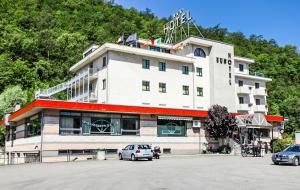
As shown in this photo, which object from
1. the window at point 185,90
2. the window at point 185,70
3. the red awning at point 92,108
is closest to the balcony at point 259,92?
the window at point 185,70

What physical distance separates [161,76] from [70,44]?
126 feet

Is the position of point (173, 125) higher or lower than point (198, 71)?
lower

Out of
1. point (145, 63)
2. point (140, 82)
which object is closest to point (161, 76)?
point (145, 63)

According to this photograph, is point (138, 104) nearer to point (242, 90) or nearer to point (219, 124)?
point (219, 124)

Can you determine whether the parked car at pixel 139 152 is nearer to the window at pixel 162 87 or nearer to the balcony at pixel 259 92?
the window at pixel 162 87

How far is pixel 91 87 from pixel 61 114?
17.6 m

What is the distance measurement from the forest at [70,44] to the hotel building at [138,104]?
1903 centimetres

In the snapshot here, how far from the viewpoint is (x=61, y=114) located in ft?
106

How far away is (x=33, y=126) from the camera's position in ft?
116

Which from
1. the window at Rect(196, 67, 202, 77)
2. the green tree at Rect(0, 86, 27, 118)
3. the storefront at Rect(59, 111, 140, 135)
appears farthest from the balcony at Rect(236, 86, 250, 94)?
the green tree at Rect(0, 86, 27, 118)

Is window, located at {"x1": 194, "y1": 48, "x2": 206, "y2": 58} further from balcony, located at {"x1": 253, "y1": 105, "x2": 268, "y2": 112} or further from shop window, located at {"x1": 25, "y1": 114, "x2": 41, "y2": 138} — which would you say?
shop window, located at {"x1": 25, "y1": 114, "x2": 41, "y2": 138}

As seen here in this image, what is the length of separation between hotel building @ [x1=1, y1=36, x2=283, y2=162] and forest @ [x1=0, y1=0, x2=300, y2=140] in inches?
749

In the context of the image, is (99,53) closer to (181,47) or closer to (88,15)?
(181,47)

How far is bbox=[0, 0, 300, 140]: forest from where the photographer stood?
7350 centimetres
